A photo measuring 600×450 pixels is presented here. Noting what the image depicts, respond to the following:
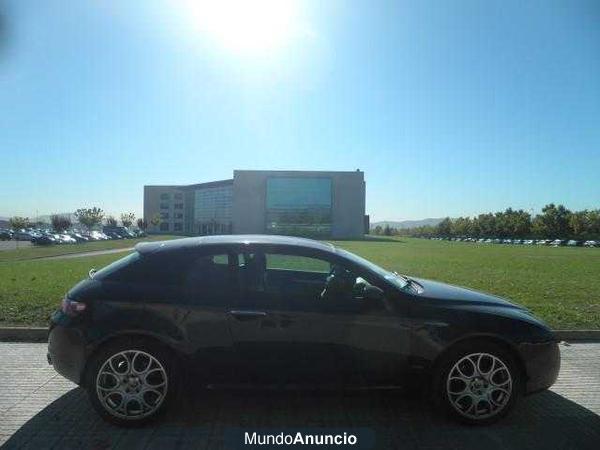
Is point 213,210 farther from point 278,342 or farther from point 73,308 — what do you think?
point 278,342

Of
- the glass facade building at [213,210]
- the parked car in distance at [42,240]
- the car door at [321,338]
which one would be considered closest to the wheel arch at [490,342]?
the car door at [321,338]

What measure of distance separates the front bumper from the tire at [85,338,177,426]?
2.82 metres

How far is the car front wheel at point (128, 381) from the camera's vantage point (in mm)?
3939

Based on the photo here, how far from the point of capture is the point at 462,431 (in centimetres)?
395

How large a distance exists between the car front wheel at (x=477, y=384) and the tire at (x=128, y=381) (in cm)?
215

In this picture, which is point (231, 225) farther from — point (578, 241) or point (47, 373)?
point (47, 373)

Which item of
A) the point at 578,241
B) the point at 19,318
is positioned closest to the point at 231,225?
the point at 578,241

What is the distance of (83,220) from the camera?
99.2 meters

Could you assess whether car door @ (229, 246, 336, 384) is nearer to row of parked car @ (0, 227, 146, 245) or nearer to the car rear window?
the car rear window

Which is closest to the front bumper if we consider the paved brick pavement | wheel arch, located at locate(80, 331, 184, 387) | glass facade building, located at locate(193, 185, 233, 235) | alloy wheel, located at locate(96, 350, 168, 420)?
the paved brick pavement

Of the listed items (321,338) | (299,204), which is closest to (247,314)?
(321,338)

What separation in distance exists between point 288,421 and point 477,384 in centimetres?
153

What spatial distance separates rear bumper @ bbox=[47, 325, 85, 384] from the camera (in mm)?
3977

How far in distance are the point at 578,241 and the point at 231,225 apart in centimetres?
6338
